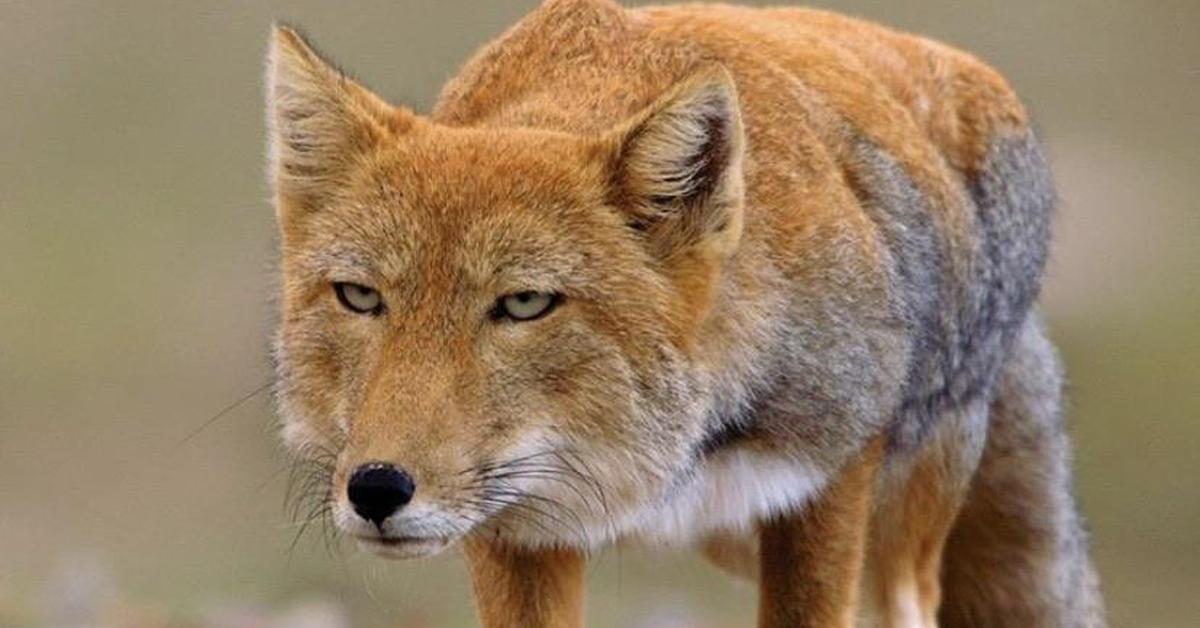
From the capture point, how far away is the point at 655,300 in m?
10.0

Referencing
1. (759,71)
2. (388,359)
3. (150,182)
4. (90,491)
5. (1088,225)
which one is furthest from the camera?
(1088,225)

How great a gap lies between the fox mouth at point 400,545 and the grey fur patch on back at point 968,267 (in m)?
2.52

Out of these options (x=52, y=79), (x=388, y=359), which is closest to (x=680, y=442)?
(x=388, y=359)

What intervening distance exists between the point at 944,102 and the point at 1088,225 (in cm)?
1650

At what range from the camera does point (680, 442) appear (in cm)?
1020

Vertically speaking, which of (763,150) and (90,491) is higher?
(763,150)

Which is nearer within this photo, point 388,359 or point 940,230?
point 388,359

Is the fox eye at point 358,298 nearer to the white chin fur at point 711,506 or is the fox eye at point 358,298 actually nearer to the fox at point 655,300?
the fox at point 655,300

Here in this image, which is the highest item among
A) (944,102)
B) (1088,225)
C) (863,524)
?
(944,102)

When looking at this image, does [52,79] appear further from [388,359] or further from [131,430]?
[388,359]

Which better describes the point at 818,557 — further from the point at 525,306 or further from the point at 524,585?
the point at 525,306

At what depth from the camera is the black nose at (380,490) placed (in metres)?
9.26

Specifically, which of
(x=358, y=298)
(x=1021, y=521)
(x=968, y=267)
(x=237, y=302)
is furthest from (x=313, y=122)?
(x=237, y=302)

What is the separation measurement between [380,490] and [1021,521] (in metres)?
4.57
